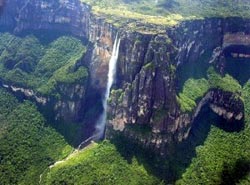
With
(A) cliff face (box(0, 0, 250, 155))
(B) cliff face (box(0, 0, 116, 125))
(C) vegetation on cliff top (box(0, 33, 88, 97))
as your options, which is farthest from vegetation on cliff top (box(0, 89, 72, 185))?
(A) cliff face (box(0, 0, 250, 155))

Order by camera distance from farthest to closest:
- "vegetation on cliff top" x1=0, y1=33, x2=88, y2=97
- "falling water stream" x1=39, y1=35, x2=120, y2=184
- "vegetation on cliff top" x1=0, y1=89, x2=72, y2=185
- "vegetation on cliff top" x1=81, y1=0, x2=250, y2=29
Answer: "vegetation on cliff top" x1=0, y1=33, x2=88, y2=97 → "vegetation on cliff top" x1=81, y1=0, x2=250, y2=29 → "falling water stream" x1=39, y1=35, x2=120, y2=184 → "vegetation on cliff top" x1=0, y1=89, x2=72, y2=185

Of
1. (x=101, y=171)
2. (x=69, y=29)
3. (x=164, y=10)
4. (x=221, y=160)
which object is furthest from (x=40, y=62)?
(x=221, y=160)

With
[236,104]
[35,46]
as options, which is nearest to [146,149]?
[236,104]

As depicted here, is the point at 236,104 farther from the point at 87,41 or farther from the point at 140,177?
the point at 87,41

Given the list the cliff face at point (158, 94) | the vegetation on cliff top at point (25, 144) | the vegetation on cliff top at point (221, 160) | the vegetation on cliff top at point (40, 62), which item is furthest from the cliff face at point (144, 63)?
the vegetation on cliff top at point (25, 144)

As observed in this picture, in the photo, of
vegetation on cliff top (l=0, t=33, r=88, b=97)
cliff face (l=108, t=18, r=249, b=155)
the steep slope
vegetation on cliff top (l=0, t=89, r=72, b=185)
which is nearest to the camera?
the steep slope

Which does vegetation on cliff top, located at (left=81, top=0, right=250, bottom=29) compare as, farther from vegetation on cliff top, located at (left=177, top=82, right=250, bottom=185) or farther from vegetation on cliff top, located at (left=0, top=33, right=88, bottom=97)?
vegetation on cliff top, located at (left=177, top=82, right=250, bottom=185)

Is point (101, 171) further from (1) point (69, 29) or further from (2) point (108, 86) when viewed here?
(1) point (69, 29)

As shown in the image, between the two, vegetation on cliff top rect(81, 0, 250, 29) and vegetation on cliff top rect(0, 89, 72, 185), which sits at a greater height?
vegetation on cliff top rect(81, 0, 250, 29)
